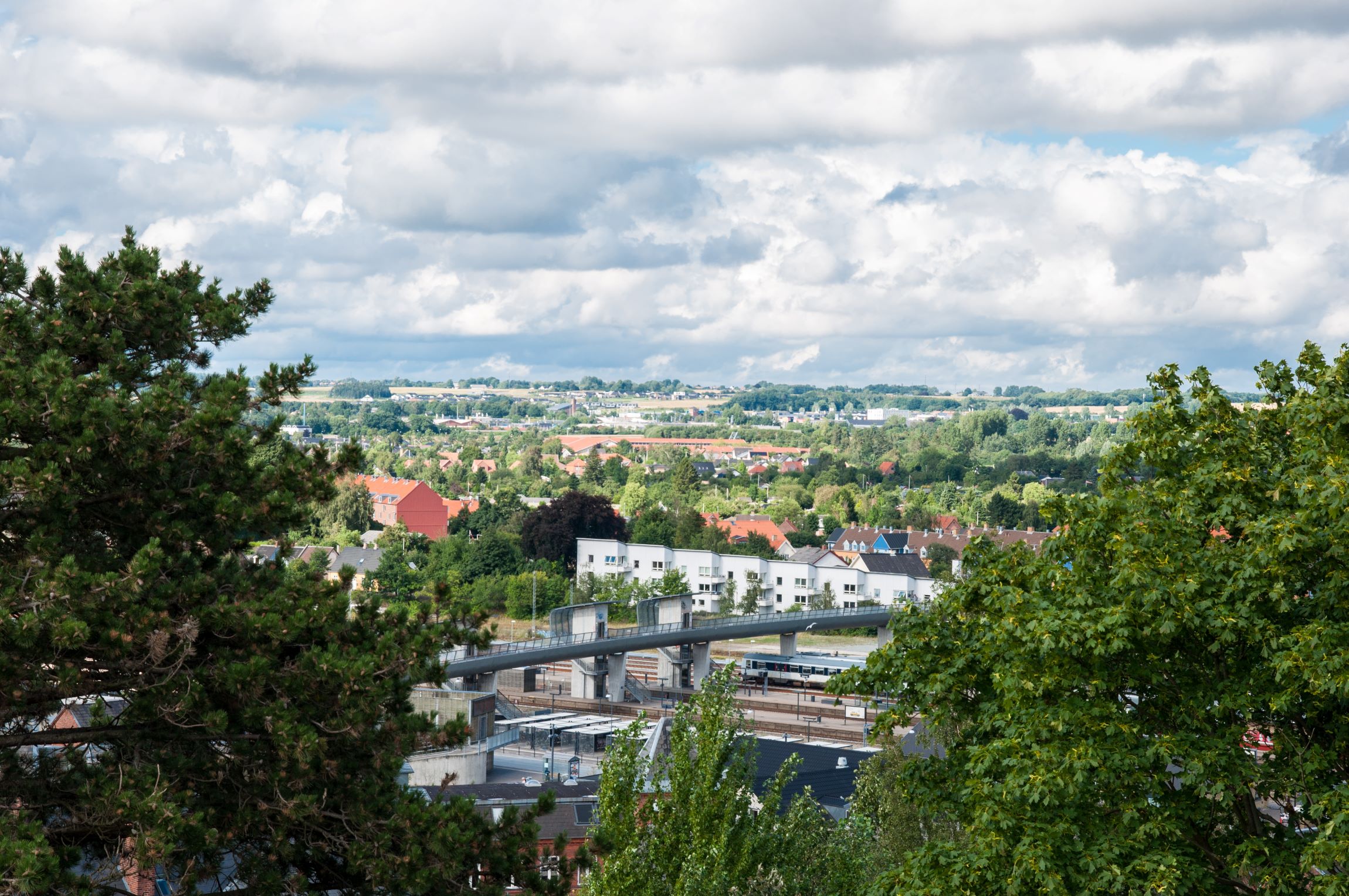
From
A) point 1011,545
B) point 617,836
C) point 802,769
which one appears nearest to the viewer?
point 617,836

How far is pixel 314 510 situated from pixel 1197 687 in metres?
8.96

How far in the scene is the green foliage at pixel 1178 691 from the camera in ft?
38.9

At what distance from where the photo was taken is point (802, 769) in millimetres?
33781

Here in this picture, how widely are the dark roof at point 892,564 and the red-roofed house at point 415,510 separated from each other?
3527cm

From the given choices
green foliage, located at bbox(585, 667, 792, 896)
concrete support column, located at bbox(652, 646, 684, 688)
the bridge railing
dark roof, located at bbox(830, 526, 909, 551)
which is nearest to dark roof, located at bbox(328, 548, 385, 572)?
the bridge railing

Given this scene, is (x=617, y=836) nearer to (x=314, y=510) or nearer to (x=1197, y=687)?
(x=314, y=510)

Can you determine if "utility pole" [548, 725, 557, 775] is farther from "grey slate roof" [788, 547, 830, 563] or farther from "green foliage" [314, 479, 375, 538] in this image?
"green foliage" [314, 479, 375, 538]

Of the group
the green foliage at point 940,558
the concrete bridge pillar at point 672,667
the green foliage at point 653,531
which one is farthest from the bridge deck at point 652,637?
the green foliage at point 653,531

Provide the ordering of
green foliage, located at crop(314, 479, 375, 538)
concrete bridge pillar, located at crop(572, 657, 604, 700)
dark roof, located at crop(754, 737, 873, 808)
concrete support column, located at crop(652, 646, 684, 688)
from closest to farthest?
dark roof, located at crop(754, 737, 873, 808), concrete bridge pillar, located at crop(572, 657, 604, 700), concrete support column, located at crop(652, 646, 684, 688), green foliage, located at crop(314, 479, 375, 538)

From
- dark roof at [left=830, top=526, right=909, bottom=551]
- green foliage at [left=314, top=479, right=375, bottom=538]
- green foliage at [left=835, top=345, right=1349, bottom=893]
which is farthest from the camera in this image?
dark roof at [left=830, top=526, right=909, bottom=551]

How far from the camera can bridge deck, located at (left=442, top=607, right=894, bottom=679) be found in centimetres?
5984

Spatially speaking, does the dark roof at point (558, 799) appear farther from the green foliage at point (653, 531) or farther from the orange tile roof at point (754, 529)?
the orange tile roof at point (754, 529)

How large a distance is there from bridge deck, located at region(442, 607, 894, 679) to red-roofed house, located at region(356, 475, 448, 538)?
1553 inches

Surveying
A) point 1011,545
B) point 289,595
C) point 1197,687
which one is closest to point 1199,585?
point 1197,687
